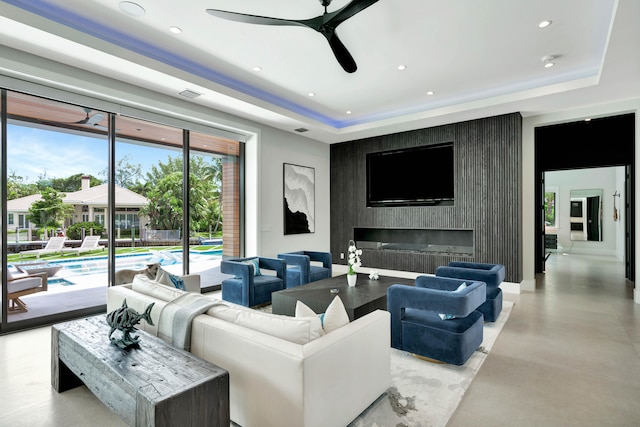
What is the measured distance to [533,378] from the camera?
2613mm

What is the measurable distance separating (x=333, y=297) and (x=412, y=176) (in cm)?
375

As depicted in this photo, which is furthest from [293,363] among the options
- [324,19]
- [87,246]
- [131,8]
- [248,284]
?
[87,246]

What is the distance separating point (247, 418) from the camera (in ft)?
6.05

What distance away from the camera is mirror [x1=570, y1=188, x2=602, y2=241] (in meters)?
10.5

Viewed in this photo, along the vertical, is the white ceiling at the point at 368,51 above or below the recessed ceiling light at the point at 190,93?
above

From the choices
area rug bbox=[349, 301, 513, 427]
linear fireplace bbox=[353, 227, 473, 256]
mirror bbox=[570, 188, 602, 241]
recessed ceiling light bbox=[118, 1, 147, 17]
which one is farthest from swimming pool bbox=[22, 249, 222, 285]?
mirror bbox=[570, 188, 602, 241]

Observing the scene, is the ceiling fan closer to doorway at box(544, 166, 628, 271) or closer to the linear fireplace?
the linear fireplace

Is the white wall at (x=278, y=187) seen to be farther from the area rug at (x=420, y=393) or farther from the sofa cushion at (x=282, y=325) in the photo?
the sofa cushion at (x=282, y=325)

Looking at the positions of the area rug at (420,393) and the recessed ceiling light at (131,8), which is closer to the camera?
the area rug at (420,393)

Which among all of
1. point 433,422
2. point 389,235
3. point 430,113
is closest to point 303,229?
point 389,235

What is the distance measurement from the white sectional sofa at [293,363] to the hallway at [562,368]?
0.65 m

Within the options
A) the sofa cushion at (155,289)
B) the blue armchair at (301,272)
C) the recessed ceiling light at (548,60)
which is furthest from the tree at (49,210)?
the recessed ceiling light at (548,60)

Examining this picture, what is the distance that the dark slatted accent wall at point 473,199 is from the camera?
5391mm

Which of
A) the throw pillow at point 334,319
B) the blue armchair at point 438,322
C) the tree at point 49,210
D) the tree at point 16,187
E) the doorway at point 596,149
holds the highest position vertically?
the doorway at point 596,149
